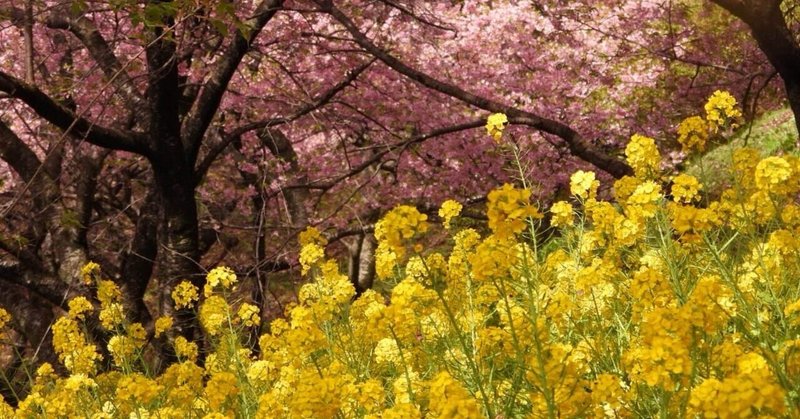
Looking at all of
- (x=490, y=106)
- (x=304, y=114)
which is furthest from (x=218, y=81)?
(x=490, y=106)

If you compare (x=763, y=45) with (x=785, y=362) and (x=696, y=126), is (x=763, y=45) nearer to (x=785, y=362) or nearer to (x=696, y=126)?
(x=696, y=126)

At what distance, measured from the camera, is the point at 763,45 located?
18.0ft

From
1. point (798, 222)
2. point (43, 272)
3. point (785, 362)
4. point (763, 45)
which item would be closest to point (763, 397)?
point (785, 362)

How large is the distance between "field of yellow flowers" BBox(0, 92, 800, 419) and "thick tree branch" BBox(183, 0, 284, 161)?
1952 mm

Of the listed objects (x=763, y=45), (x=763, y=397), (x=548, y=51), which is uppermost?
(x=548, y=51)

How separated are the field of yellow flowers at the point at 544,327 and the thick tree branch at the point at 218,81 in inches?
76.9

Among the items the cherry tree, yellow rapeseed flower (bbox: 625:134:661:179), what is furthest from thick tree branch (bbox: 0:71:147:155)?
yellow rapeseed flower (bbox: 625:134:661:179)

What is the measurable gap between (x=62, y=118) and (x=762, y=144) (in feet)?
35.5

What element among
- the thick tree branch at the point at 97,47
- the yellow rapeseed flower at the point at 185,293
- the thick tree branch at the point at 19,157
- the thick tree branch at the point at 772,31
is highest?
the thick tree branch at the point at 97,47

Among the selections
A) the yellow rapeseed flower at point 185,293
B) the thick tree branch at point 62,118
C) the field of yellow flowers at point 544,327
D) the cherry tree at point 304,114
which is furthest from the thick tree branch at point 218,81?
the field of yellow flowers at point 544,327

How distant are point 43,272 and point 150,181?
164 centimetres

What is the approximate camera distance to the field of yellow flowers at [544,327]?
2566 millimetres

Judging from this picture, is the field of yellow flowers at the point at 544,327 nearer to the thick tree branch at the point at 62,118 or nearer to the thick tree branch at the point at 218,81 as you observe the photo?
the thick tree branch at the point at 62,118

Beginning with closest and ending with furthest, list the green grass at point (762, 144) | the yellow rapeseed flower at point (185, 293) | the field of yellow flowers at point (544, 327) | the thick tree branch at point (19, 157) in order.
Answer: the field of yellow flowers at point (544, 327), the yellow rapeseed flower at point (185, 293), the thick tree branch at point (19, 157), the green grass at point (762, 144)
